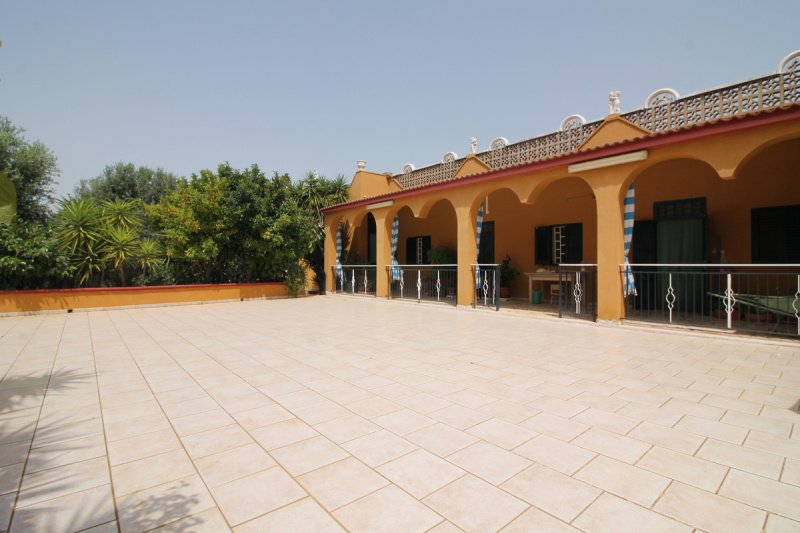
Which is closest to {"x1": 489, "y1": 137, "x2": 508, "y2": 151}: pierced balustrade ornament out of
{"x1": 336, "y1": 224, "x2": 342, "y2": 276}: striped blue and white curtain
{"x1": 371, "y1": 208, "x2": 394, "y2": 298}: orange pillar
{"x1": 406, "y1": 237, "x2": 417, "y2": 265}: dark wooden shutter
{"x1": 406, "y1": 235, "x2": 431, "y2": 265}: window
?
{"x1": 371, "y1": 208, "x2": 394, "y2": 298}: orange pillar

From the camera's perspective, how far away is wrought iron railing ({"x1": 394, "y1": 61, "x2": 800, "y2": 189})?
7160mm

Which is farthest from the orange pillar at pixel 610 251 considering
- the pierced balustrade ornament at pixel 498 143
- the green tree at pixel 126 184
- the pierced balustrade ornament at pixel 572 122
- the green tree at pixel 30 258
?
the green tree at pixel 126 184

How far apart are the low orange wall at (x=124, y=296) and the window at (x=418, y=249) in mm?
5603

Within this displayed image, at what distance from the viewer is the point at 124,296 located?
38.1 feet

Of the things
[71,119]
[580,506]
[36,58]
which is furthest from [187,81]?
[580,506]

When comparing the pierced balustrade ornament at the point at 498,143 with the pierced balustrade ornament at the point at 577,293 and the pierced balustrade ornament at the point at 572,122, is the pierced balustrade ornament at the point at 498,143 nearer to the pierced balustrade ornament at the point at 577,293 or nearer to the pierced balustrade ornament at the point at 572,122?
the pierced balustrade ornament at the point at 572,122

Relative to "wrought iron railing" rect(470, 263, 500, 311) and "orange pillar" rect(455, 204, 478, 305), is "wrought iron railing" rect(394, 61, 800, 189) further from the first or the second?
"wrought iron railing" rect(470, 263, 500, 311)

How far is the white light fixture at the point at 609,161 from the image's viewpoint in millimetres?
7195

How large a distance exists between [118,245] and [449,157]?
11.2 metres

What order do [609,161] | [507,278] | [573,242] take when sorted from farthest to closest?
1. [507,278]
2. [573,242]
3. [609,161]

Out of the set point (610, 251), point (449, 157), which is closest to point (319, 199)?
point (449, 157)

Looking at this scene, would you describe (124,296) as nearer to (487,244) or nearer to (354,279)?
(354,279)

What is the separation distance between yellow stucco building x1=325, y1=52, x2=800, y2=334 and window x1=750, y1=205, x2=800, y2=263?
0.07 feet

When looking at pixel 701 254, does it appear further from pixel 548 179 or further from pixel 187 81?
pixel 187 81
